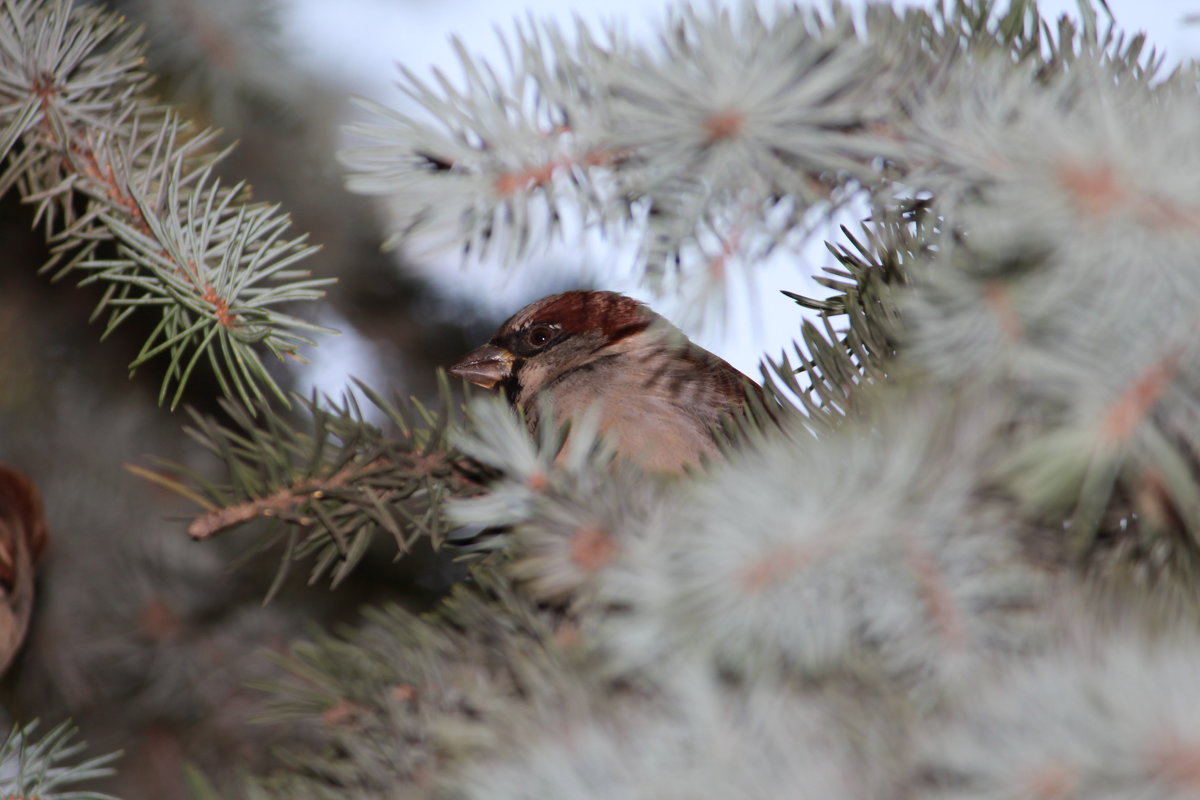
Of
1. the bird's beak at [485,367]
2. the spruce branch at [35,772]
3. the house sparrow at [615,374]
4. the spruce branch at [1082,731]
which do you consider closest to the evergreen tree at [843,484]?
the spruce branch at [1082,731]

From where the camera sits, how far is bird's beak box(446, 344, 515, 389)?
2186 millimetres

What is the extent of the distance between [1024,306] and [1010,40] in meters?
0.45

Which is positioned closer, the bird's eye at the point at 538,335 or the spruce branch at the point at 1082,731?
the spruce branch at the point at 1082,731

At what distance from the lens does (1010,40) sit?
969 mm

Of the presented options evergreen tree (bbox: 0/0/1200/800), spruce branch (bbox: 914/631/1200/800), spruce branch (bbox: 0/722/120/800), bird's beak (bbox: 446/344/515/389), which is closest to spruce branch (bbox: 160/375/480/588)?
evergreen tree (bbox: 0/0/1200/800)

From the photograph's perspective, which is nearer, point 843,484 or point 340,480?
point 843,484

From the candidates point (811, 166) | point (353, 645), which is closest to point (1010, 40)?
point (811, 166)

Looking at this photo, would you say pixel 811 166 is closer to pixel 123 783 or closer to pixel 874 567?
pixel 874 567

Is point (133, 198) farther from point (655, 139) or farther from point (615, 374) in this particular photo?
point (615, 374)

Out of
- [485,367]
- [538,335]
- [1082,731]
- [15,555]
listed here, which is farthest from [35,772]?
[538,335]

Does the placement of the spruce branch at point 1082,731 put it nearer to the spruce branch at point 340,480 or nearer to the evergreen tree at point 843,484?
the evergreen tree at point 843,484

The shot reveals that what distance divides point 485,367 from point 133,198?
1.08m

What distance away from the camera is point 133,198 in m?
1.17

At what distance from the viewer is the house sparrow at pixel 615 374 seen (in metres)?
1.75
